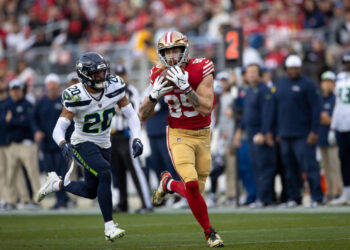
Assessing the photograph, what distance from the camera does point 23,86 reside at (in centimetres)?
1414

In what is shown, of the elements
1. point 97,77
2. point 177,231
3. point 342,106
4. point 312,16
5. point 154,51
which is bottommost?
point 177,231

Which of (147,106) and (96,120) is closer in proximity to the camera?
(147,106)

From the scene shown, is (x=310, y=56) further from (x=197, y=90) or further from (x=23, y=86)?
(x=197, y=90)

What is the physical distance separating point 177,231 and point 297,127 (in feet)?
12.7

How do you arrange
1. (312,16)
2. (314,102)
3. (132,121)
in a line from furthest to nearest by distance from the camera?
(312,16)
(314,102)
(132,121)

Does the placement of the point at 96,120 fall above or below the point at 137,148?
above

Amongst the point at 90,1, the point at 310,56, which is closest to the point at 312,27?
the point at 310,56

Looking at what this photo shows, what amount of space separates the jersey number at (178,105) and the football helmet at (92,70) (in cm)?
71

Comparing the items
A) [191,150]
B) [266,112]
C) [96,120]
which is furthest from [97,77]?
[266,112]

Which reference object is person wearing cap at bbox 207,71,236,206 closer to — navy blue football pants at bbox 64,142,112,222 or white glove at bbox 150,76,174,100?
navy blue football pants at bbox 64,142,112,222

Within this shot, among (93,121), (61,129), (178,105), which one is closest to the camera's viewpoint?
(178,105)

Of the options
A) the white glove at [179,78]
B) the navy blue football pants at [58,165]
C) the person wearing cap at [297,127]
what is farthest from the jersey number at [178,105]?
the navy blue football pants at [58,165]

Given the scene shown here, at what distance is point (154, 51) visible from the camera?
17.7m

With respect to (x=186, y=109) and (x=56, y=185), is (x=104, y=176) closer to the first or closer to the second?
(x=186, y=109)
